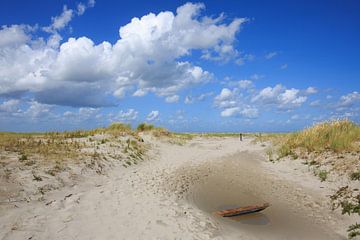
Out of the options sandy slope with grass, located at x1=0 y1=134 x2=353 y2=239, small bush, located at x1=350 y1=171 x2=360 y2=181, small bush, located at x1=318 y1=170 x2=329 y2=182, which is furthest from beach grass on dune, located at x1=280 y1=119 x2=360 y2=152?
small bush, located at x1=350 y1=171 x2=360 y2=181

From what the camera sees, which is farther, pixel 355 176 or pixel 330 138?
pixel 330 138

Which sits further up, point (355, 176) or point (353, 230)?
point (355, 176)

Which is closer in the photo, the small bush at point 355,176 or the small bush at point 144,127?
the small bush at point 355,176

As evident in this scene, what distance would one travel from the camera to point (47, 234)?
6.90m

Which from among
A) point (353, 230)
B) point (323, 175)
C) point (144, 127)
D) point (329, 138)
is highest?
point (144, 127)

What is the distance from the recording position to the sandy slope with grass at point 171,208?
24.5ft

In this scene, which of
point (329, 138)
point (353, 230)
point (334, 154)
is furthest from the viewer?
point (329, 138)

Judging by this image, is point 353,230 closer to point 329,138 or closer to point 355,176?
point 355,176

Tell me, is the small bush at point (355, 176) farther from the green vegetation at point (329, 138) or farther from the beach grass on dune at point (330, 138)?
the green vegetation at point (329, 138)

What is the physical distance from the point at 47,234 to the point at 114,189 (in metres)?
4.37

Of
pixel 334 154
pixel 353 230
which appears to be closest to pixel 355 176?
pixel 334 154

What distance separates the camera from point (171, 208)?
9.58m

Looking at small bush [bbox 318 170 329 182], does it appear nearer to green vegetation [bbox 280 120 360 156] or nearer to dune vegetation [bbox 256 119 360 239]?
dune vegetation [bbox 256 119 360 239]

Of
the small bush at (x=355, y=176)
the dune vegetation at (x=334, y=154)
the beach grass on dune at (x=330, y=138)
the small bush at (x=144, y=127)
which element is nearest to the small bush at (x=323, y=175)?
the dune vegetation at (x=334, y=154)
